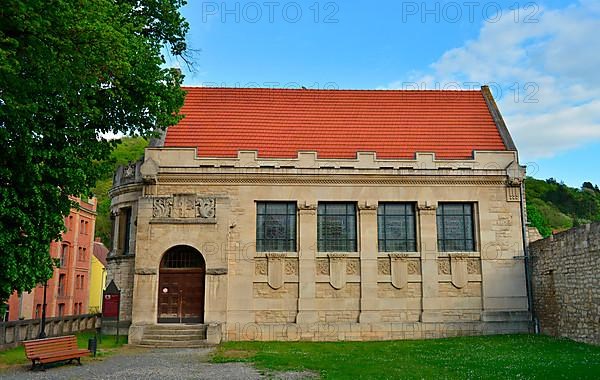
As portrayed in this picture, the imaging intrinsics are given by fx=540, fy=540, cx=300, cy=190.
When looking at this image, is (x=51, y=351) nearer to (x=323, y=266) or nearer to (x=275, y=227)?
(x=275, y=227)

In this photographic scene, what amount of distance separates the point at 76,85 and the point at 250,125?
Result: 1401cm

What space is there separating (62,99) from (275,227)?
12198 mm

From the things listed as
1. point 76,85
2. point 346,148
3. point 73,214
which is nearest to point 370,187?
point 346,148

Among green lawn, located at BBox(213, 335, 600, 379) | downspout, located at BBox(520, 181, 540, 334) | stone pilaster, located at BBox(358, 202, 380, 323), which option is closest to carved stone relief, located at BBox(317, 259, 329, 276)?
stone pilaster, located at BBox(358, 202, 380, 323)

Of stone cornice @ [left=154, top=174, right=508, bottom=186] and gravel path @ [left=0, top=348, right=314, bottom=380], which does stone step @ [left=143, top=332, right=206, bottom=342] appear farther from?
stone cornice @ [left=154, top=174, right=508, bottom=186]

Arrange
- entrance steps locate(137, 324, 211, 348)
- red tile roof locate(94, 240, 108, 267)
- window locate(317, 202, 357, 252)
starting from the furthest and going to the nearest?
red tile roof locate(94, 240, 108, 267)
window locate(317, 202, 357, 252)
entrance steps locate(137, 324, 211, 348)

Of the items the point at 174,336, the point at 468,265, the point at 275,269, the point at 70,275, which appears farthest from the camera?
the point at 70,275

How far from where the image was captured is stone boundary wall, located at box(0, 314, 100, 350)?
1895 centimetres

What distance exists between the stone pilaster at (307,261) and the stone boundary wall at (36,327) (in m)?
10.5

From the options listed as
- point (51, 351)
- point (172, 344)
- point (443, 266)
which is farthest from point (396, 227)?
point (51, 351)

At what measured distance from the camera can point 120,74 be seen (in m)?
14.5

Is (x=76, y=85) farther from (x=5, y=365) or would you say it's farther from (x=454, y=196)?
(x=454, y=196)

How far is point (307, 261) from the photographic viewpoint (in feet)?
78.3

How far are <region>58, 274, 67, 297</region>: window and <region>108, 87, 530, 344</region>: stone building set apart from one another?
86.2ft
